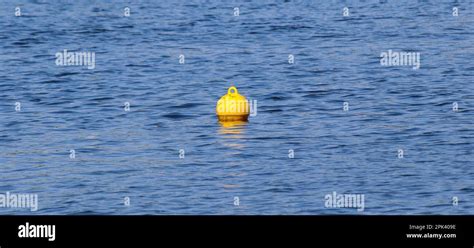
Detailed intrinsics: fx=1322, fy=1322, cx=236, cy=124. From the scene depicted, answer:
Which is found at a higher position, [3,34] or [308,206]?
[3,34]

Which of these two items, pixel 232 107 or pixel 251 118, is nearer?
pixel 232 107

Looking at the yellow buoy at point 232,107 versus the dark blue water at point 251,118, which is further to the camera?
the yellow buoy at point 232,107

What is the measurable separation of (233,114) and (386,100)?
10.1m

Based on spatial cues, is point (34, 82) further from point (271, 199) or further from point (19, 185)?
point (271, 199)

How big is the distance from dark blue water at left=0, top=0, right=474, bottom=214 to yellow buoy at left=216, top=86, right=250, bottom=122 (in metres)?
0.47

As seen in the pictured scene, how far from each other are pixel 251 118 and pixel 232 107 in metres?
3.69

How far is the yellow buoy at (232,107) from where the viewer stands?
40.1m

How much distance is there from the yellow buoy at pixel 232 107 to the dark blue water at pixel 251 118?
0.47 metres

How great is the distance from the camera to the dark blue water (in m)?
32.6

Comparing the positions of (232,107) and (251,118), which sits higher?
(232,107)

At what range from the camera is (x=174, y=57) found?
63.5m

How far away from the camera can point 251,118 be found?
145 ft

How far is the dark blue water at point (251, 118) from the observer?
3259cm
